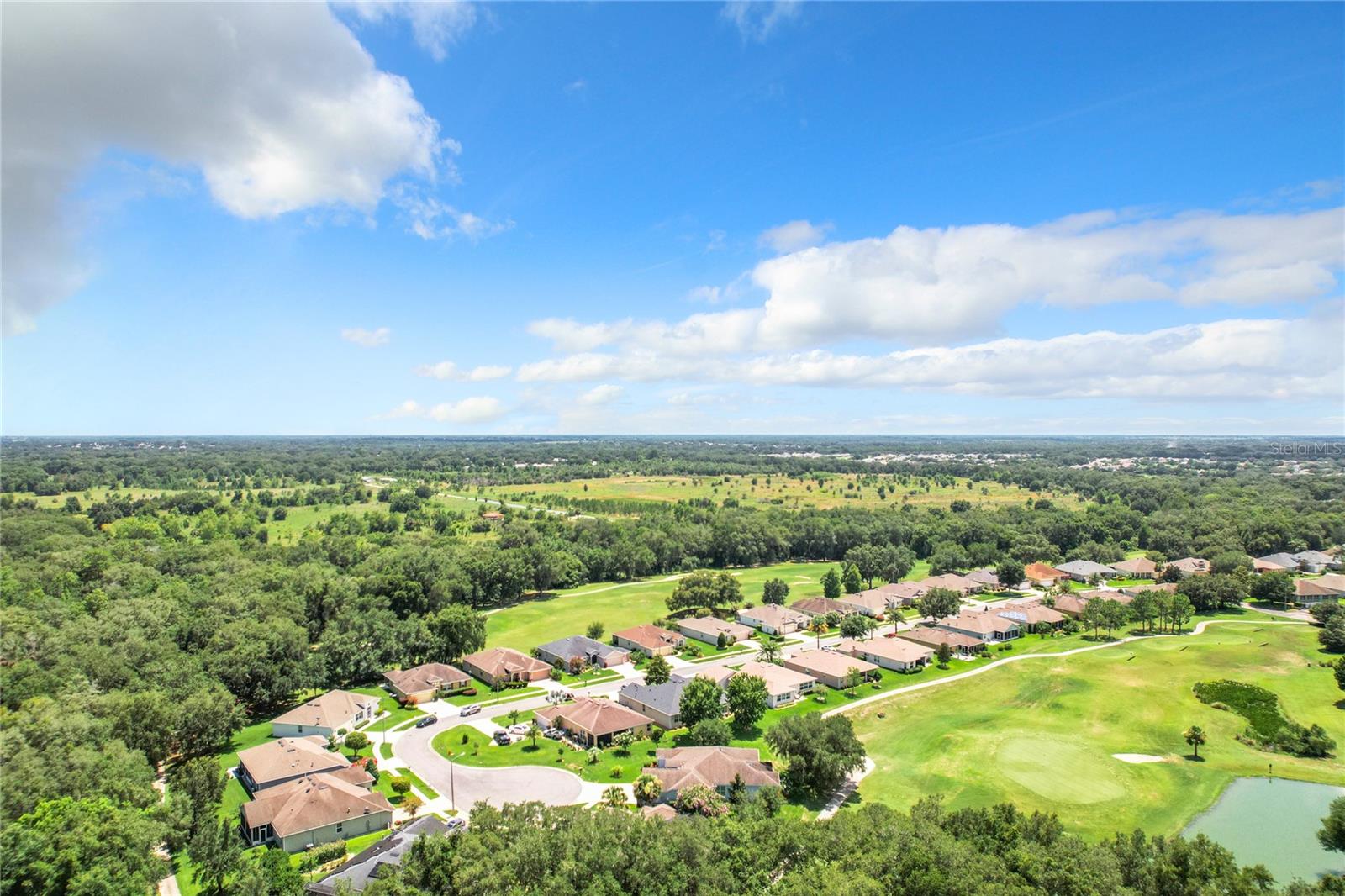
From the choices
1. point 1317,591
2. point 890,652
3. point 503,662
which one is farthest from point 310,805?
point 1317,591

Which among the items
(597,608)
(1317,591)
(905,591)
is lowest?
(597,608)

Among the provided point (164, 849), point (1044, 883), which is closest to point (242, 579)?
point (164, 849)

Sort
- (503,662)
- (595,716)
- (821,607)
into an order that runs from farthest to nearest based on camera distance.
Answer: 1. (821,607)
2. (503,662)
3. (595,716)

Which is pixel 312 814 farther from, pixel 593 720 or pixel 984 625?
pixel 984 625

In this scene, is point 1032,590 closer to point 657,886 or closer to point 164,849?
point 657,886

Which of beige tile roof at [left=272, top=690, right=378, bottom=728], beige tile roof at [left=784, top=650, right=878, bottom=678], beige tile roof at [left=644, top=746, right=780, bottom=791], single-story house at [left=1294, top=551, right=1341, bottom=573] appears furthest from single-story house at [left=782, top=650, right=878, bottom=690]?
single-story house at [left=1294, top=551, right=1341, bottom=573]

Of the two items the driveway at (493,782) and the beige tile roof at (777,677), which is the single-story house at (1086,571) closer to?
the beige tile roof at (777,677)
